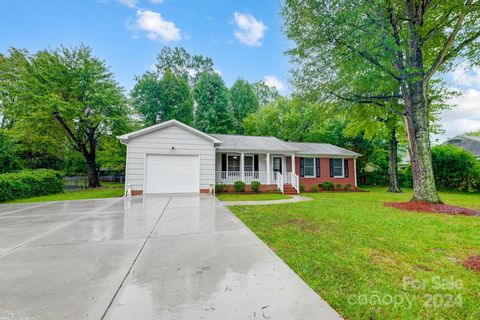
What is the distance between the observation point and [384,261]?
115 inches

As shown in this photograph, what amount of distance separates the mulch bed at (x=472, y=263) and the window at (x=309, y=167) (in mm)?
11806

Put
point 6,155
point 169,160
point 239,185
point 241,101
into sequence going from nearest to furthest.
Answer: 1. point 169,160
2. point 239,185
3. point 6,155
4. point 241,101

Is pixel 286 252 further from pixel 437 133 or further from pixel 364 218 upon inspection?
pixel 437 133

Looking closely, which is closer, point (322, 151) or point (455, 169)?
point (455, 169)

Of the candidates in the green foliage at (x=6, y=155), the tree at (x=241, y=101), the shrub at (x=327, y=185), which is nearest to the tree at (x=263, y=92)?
the tree at (x=241, y=101)

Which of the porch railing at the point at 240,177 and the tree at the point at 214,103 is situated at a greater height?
the tree at the point at 214,103

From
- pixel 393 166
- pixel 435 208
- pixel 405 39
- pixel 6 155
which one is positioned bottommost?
pixel 435 208

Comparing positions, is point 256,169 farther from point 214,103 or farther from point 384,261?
point 214,103

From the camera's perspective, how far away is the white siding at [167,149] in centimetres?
1010

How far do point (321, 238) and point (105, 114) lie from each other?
18.0 m

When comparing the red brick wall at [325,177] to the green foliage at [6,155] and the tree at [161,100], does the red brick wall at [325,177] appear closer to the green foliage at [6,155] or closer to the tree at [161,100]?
the tree at [161,100]

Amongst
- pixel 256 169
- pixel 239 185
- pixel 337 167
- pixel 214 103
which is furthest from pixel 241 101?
pixel 239 185

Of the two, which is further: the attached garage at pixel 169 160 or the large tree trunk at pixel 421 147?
the attached garage at pixel 169 160

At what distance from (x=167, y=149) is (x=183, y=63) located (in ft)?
73.9
